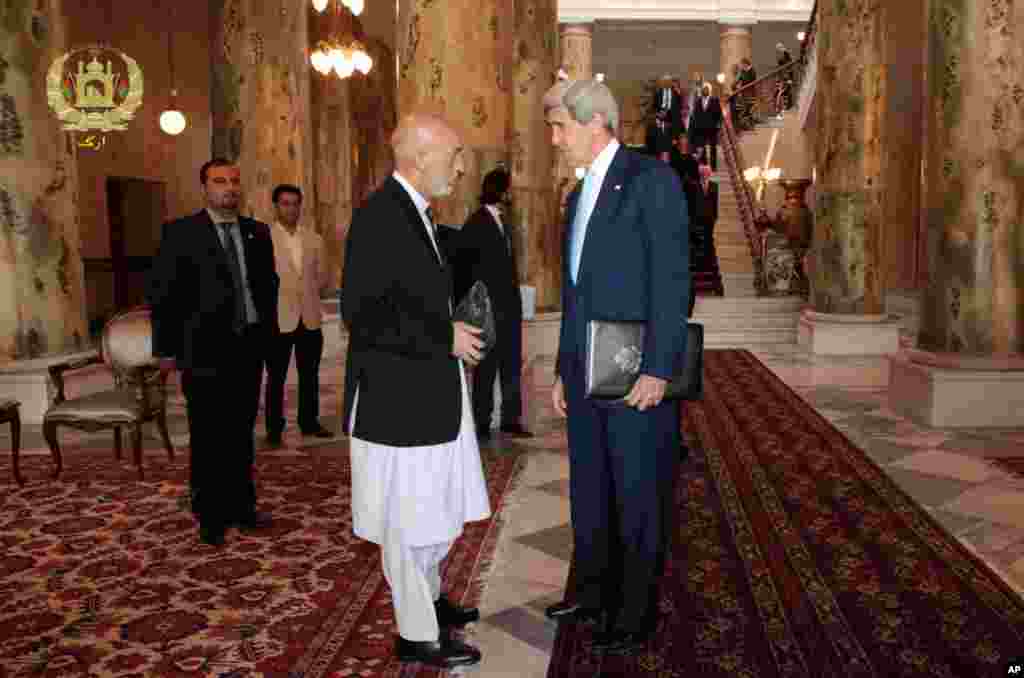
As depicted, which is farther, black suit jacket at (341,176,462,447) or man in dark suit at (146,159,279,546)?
man in dark suit at (146,159,279,546)

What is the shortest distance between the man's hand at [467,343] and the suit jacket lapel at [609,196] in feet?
1.86

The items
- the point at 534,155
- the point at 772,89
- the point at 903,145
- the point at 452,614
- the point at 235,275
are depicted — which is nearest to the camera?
the point at 452,614

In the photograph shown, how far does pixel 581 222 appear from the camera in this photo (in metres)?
3.16

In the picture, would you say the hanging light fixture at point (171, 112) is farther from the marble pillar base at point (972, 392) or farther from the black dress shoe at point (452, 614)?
the black dress shoe at point (452, 614)

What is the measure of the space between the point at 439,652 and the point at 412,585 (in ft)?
0.98

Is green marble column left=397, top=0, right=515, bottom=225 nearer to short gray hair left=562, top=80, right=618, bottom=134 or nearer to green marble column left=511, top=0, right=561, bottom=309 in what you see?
short gray hair left=562, top=80, right=618, bottom=134

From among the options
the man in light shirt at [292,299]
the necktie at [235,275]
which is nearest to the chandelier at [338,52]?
the man in light shirt at [292,299]

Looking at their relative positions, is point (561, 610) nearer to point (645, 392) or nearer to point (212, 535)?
point (645, 392)

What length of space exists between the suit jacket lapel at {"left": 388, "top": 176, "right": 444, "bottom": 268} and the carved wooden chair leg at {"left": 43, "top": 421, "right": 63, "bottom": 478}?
148 inches

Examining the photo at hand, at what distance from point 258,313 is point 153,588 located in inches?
54.5

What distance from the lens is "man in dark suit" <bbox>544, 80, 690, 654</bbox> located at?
9.68ft

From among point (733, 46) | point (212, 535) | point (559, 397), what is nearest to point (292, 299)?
point (212, 535)

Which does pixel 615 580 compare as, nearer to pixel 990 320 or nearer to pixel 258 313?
pixel 258 313

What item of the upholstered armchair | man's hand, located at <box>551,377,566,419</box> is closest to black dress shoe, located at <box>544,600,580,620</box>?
man's hand, located at <box>551,377,566,419</box>
